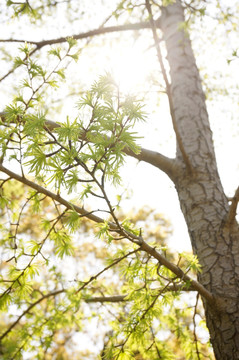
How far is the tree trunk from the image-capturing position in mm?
1431

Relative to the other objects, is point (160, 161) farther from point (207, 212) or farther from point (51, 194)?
point (51, 194)

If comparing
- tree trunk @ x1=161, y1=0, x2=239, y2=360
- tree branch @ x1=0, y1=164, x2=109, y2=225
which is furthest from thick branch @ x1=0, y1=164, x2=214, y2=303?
tree trunk @ x1=161, y1=0, x2=239, y2=360

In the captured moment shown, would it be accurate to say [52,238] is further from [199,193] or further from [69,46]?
[199,193]

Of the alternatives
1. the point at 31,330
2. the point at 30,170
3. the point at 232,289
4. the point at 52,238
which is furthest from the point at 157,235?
the point at 30,170

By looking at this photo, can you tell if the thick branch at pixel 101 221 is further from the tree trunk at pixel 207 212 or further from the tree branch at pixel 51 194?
the tree trunk at pixel 207 212

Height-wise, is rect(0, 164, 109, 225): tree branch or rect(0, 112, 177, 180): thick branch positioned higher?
rect(0, 112, 177, 180): thick branch

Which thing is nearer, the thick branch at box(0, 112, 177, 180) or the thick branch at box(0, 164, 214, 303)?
the thick branch at box(0, 164, 214, 303)

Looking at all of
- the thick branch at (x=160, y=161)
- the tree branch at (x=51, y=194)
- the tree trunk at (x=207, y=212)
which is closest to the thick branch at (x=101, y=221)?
the tree branch at (x=51, y=194)

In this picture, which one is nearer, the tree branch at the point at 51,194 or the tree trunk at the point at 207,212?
the tree branch at the point at 51,194

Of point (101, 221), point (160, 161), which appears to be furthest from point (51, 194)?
point (160, 161)

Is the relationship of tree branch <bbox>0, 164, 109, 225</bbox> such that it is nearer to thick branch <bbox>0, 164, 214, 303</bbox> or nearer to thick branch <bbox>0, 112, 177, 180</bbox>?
thick branch <bbox>0, 164, 214, 303</bbox>

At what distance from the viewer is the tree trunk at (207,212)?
1431mm

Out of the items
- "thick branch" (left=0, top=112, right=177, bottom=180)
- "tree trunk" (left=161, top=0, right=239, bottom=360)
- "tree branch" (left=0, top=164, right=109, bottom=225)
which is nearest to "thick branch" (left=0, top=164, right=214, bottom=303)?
"tree branch" (left=0, top=164, right=109, bottom=225)

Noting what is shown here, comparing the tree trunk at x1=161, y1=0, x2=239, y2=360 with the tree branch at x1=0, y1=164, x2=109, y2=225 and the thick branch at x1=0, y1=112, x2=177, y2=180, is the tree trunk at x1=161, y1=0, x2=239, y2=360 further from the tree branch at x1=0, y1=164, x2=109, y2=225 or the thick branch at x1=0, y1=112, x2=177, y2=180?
the tree branch at x1=0, y1=164, x2=109, y2=225
